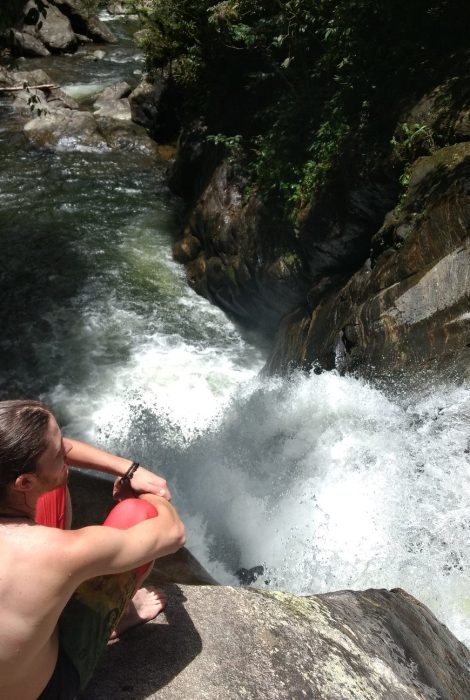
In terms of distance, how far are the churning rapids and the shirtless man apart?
243 cm

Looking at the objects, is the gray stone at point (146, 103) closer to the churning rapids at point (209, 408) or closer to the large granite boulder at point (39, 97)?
the churning rapids at point (209, 408)

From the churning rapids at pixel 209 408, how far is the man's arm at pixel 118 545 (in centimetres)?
242

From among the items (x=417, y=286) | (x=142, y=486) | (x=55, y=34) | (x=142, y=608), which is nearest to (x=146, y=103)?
(x=55, y=34)

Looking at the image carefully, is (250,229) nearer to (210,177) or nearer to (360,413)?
(210,177)

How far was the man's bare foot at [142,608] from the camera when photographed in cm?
246

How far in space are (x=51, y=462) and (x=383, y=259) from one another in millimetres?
4678

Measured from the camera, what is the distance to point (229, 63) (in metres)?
9.46

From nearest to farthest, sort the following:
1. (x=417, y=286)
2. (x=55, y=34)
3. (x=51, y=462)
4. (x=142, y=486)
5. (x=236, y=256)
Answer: (x=51, y=462)
(x=142, y=486)
(x=417, y=286)
(x=236, y=256)
(x=55, y=34)

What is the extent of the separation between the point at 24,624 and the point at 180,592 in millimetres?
1180

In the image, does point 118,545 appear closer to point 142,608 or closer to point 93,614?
point 93,614

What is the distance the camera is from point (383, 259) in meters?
5.92

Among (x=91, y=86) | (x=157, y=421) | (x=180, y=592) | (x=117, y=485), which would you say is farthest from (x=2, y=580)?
→ (x=91, y=86)

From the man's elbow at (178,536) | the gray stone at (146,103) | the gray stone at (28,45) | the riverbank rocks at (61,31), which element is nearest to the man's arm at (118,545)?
the man's elbow at (178,536)

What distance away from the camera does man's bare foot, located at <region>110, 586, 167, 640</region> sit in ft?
8.05
